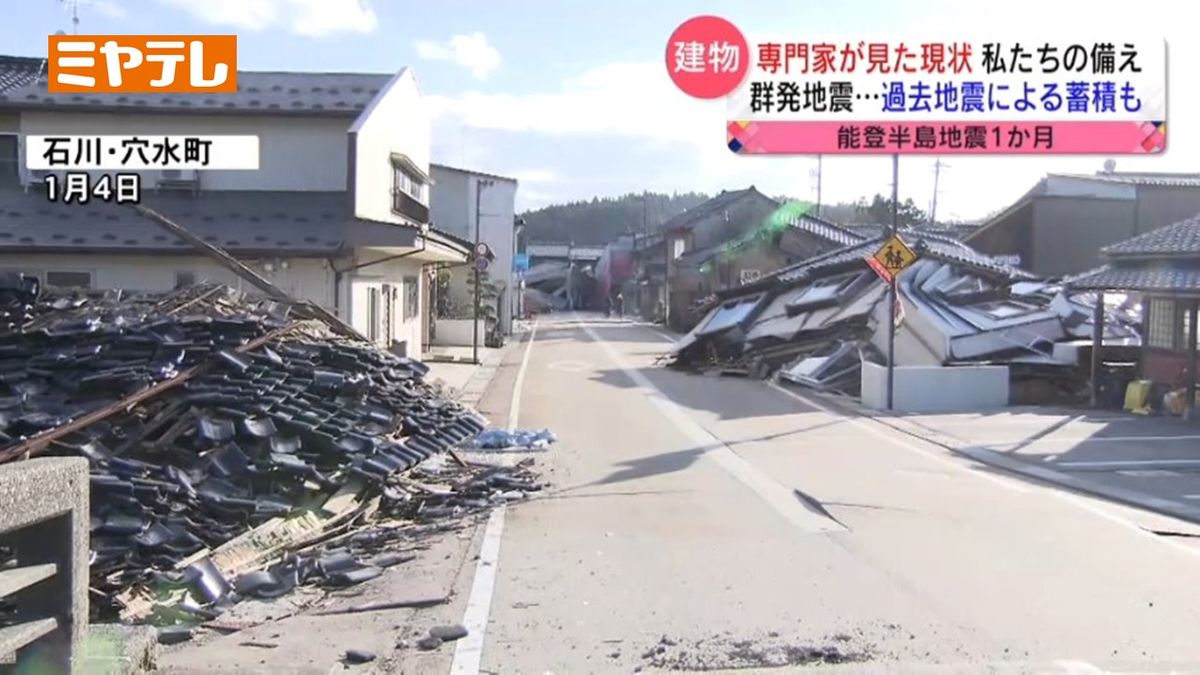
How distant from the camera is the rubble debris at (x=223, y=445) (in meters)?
7.75

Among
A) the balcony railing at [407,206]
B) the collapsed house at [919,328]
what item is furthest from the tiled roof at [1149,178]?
the balcony railing at [407,206]

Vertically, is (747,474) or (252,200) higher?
(252,200)

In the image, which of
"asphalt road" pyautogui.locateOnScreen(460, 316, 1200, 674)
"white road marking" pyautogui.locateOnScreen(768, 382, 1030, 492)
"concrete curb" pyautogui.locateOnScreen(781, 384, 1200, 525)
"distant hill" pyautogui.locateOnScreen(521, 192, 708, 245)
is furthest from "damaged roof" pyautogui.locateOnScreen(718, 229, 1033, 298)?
"distant hill" pyautogui.locateOnScreen(521, 192, 708, 245)

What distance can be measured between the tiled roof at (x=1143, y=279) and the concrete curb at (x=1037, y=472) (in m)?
4.68

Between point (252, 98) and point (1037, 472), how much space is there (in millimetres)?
17793

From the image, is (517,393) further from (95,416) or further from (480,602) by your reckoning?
(480,602)

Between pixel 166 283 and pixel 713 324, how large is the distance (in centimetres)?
1625

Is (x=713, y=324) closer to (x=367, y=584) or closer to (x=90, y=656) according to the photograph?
(x=367, y=584)

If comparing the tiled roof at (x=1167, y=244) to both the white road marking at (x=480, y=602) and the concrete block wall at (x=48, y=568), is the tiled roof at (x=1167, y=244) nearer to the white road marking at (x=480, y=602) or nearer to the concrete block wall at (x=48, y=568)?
the white road marking at (x=480, y=602)

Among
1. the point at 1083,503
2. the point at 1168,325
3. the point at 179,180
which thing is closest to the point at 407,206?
the point at 179,180

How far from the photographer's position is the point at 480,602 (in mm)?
7445

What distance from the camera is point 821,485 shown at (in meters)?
12.3

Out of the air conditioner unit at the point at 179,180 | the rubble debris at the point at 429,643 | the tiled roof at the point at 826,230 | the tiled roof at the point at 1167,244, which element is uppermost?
the tiled roof at the point at 826,230

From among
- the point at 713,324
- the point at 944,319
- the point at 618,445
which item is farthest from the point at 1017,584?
the point at 713,324
